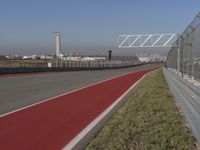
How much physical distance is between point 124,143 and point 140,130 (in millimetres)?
1643

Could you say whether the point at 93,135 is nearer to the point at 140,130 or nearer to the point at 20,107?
the point at 140,130

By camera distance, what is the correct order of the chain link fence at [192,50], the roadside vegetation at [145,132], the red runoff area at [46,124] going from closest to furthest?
1. the roadside vegetation at [145,132]
2. the red runoff area at [46,124]
3. the chain link fence at [192,50]

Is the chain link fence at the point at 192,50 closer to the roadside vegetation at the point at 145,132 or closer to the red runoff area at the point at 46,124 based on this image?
the roadside vegetation at the point at 145,132

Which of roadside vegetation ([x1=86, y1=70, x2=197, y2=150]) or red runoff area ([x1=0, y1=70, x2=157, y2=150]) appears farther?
red runoff area ([x1=0, y1=70, x2=157, y2=150])

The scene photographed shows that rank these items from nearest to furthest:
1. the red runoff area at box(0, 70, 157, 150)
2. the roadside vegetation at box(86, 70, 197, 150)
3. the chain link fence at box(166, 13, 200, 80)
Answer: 1. the roadside vegetation at box(86, 70, 197, 150)
2. the red runoff area at box(0, 70, 157, 150)
3. the chain link fence at box(166, 13, 200, 80)

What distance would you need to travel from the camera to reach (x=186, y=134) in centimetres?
940

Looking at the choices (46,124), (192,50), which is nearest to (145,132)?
(46,124)

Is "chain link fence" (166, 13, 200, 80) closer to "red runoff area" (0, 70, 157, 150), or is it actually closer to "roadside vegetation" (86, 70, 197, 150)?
"roadside vegetation" (86, 70, 197, 150)

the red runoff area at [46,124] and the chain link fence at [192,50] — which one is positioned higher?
the chain link fence at [192,50]

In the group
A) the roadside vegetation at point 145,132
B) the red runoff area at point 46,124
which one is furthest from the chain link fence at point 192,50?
the red runoff area at point 46,124

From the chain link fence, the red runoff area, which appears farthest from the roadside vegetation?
the chain link fence

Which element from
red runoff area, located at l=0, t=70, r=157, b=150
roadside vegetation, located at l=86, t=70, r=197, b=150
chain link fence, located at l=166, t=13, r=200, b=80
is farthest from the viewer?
chain link fence, located at l=166, t=13, r=200, b=80

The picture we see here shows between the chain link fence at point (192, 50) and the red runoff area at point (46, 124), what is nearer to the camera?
the red runoff area at point (46, 124)

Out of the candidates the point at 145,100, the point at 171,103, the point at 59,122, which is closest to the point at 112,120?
the point at 59,122
